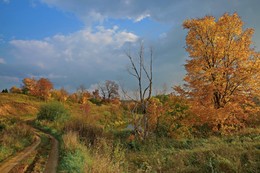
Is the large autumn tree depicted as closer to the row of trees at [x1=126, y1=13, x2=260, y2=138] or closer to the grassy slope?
the row of trees at [x1=126, y1=13, x2=260, y2=138]

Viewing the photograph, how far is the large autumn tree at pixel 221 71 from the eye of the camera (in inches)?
680

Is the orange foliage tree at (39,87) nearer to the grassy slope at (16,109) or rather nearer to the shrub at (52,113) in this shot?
the grassy slope at (16,109)

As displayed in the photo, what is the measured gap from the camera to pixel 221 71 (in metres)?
17.7

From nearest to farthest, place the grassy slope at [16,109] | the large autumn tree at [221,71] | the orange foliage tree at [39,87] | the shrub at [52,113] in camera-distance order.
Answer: the large autumn tree at [221,71] → the shrub at [52,113] → the grassy slope at [16,109] → the orange foliage tree at [39,87]

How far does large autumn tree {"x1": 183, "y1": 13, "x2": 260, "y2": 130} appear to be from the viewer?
17266mm

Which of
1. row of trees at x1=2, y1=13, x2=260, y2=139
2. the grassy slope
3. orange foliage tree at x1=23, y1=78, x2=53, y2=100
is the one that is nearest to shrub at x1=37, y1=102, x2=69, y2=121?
the grassy slope

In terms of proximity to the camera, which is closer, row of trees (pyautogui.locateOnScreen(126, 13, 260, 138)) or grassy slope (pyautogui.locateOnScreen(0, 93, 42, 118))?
row of trees (pyautogui.locateOnScreen(126, 13, 260, 138))

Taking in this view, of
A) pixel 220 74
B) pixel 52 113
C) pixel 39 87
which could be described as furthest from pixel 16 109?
pixel 220 74

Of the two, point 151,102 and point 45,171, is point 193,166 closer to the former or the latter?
point 45,171

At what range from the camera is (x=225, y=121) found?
17.7 metres

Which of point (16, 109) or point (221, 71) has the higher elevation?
point (221, 71)

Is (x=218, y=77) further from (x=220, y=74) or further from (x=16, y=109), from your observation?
(x=16, y=109)

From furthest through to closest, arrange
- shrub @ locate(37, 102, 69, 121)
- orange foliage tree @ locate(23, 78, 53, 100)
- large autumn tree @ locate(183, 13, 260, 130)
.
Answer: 1. orange foliage tree @ locate(23, 78, 53, 100)
2. shrub @ locate(37, 102, 69, 121)
3. large autumn tree @ locate(183, 13, 260, 130)

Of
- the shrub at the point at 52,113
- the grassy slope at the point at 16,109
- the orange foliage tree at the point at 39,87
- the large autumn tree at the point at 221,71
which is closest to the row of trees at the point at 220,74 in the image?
the large autumn tree at the point at 221,71
